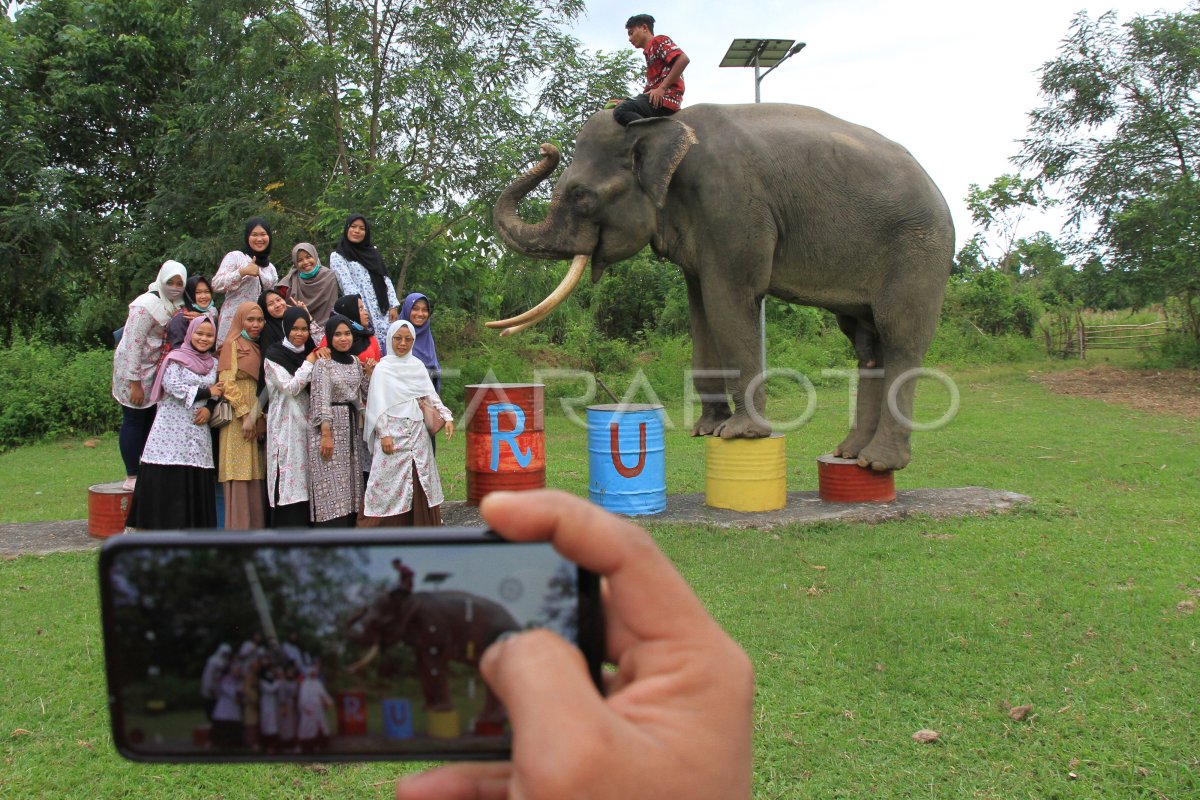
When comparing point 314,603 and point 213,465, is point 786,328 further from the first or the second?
point 314,603

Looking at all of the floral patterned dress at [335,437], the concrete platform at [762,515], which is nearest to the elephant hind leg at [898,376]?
the concrete platform at [762,515]

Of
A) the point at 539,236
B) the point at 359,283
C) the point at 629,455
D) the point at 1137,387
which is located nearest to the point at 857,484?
the point at 629,455

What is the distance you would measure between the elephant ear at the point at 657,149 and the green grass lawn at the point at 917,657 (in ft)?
7.31

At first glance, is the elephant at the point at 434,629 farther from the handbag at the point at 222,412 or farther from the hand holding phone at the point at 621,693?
the handbag at the point at 222,412

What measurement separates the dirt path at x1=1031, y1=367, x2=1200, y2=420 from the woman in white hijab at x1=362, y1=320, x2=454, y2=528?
10126 mm

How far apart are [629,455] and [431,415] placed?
1.35 metres

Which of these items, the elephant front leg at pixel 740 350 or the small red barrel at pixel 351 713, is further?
the elephant front leg at pixel 740 350

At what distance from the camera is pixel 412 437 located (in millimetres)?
5566

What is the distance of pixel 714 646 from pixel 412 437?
191 inches

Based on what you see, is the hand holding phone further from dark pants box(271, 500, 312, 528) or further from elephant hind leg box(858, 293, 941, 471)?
elephant hind leg box(858, 293, 941, 471)

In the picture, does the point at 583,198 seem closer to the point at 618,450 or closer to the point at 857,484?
the point at 618,450

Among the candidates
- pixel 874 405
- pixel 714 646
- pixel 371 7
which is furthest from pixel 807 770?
pixel 371 7

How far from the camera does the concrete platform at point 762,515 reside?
586cm

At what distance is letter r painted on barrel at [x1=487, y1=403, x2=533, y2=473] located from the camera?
608cm
